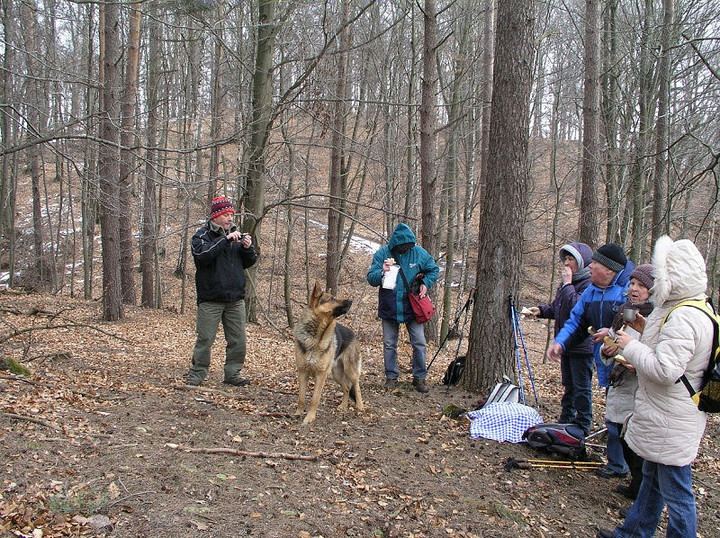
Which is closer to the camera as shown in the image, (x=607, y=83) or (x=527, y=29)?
(x=527, y=29)

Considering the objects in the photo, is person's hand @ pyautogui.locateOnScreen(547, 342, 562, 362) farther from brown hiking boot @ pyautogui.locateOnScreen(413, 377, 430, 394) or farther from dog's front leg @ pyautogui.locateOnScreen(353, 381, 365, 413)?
brown hiking boot @ pyautogui.locateOnScreen(413, 377, 430, 394)

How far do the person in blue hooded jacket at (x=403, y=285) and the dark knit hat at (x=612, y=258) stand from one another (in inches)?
92.2

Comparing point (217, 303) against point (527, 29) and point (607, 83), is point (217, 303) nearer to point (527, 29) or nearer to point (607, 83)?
point (527, 29)

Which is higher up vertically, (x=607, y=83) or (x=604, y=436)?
(x=607, y=83)

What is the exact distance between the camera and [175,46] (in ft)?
66.1

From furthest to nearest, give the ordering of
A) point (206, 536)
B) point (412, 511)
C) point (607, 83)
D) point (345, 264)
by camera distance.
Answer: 1. point (345, 264)
2. point (607, 83)
3. point (412, 511)
4. point (206, 536)

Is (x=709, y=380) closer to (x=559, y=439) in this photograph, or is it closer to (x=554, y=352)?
(x=554, y=352)

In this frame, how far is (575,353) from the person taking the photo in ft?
17.8

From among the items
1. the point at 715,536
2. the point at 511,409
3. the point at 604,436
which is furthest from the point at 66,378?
the point at 715,536

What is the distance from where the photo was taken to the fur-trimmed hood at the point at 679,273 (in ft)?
10.6

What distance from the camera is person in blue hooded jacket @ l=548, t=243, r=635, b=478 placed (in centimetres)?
478

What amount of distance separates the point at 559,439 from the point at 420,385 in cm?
235

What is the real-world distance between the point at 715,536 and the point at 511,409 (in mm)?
1973

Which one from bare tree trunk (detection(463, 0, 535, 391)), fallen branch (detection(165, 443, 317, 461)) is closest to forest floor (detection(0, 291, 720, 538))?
fallen branch (detection(165, 443, 317, 461))
